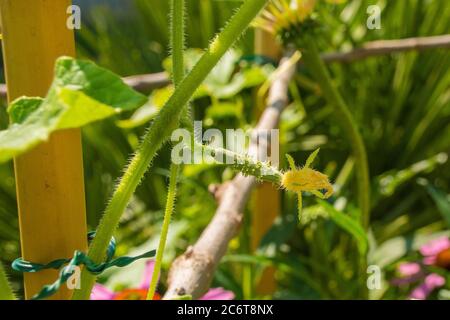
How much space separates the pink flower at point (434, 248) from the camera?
0.85m

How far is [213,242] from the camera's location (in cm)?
54

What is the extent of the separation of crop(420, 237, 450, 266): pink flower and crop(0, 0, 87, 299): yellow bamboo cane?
0.56m

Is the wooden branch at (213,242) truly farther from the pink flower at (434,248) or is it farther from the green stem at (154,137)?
the pink flower at (434,248)

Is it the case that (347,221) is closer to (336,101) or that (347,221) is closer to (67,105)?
(336,101)

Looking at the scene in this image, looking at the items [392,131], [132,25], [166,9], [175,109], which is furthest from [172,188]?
[132,25]

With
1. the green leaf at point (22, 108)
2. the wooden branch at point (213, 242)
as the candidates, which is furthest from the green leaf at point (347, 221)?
the green leaf at point (22, 108)

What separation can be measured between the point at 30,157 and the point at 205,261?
0.56 ft

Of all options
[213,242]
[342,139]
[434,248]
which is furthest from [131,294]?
[342,139]

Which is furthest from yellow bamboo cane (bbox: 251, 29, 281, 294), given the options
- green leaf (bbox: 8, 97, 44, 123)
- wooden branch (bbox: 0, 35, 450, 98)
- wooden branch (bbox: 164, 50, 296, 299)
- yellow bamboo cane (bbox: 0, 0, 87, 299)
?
green leaf (bbox: 8, 97, 44, 123)

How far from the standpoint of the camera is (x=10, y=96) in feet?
1.27

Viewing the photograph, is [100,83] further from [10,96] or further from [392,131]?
[392,131]

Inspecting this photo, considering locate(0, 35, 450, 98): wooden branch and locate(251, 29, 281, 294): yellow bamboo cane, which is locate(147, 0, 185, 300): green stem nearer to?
locate(0, 35, 450, 98): wooden branch

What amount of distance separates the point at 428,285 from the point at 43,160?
1.75 ft
